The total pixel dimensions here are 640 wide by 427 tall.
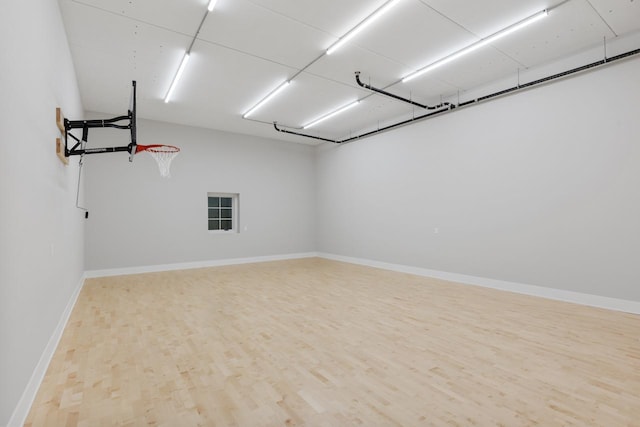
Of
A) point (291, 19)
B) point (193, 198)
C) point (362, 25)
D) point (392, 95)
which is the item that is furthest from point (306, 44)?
point (193, 198)

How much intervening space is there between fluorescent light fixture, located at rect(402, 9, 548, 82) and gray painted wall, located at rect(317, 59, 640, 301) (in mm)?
1547

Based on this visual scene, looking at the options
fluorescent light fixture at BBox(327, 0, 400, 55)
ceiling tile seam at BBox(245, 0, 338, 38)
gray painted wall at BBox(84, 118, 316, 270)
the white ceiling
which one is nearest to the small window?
gray painted wall at BBox(84, 118, 316, 270)

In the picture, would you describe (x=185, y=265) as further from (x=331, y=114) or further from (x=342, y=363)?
(x=342, y=363)

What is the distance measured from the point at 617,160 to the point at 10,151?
6.50 m

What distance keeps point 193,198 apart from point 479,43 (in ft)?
23.3

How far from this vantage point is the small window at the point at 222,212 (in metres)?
8.80

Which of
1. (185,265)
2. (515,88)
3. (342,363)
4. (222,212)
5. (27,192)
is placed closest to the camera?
(27,192)

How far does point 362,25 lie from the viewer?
388 cm

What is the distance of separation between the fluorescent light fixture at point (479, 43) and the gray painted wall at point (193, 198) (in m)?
5.27

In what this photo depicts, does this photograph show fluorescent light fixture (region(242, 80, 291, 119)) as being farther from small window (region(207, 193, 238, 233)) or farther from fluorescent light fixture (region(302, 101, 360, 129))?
small window (region(207, 193, 238, 233))

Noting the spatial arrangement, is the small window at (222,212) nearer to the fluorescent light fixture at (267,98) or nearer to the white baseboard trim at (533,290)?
the fluorescent light fixture at (267,98)

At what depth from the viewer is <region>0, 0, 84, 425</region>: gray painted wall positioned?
5.53ft

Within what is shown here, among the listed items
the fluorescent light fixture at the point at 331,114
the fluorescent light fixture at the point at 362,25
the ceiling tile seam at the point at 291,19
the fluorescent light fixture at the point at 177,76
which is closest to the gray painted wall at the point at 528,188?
the fluorescent light fixture at the point at 331,114

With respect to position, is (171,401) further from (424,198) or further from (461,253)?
(424,198)
